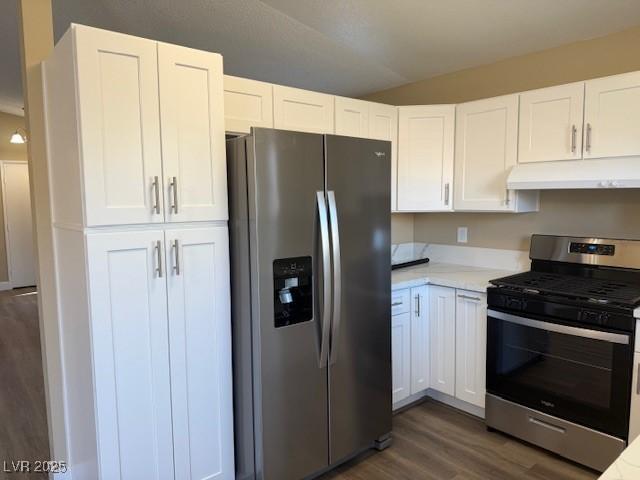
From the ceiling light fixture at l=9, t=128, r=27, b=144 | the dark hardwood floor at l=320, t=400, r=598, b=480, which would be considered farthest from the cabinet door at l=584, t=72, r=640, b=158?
the ceiling light fixture at l=9, t=128, r=27, b=144

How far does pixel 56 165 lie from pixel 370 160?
151 centimetres

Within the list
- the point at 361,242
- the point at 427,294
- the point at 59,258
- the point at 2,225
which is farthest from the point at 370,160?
the point at 2,225

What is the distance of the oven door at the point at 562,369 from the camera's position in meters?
2.15

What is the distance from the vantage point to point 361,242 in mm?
2334

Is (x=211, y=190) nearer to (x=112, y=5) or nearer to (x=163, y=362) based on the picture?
(x=163, y=362)

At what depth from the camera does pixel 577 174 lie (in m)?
2.47

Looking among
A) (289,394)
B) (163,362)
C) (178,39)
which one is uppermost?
(178,39)

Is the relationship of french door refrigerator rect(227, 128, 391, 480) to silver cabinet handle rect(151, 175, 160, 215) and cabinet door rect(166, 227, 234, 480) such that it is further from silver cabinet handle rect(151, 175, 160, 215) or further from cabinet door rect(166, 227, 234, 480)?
silver cabinet handle rect(151, 175, 160, 215)

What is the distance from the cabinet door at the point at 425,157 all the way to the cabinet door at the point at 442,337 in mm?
676

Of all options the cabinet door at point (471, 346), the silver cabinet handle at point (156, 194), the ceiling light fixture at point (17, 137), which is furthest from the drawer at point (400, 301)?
the ceiling light fixture at point (17, 137)

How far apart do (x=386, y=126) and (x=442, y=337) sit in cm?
157

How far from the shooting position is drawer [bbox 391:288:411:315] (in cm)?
280

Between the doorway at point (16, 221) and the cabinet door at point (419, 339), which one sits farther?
the doorway at point (16, 221)

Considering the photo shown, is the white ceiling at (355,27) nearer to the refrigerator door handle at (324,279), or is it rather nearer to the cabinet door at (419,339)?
the refrigerator door handle at (324,279)
